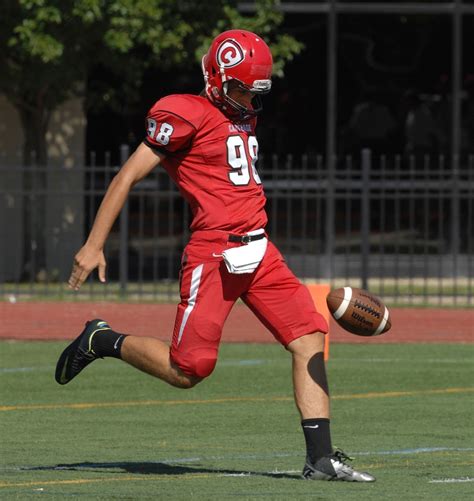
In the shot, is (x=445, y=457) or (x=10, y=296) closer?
(x=445, y=457)

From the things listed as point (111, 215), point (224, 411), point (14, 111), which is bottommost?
point (224, 411)

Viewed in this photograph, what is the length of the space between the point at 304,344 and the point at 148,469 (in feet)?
3.51

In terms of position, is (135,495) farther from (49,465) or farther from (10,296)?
(10,296)

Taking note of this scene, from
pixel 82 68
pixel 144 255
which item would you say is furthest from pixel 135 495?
pixel 144 255

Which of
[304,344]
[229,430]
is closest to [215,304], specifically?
[304,344]

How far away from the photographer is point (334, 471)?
7.71 meters

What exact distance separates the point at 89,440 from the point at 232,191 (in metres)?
2.21

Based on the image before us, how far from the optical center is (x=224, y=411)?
10867mm

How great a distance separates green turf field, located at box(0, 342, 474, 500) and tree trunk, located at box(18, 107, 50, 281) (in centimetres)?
830

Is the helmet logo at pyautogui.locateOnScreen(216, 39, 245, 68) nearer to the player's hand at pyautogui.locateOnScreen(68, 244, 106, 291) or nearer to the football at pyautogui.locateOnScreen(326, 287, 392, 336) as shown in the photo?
the player's hand at pyautogui.locateOnScreen(68, 244, 106, 291)

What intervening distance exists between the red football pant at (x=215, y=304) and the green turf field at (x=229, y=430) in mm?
635

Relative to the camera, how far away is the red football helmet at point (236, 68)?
786 centimetres

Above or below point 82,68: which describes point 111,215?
below

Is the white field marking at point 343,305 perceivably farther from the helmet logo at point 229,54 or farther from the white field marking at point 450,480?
the helmet logo at point 229,54
